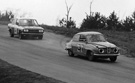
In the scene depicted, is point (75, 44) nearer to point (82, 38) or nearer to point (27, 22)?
point (82, 38)

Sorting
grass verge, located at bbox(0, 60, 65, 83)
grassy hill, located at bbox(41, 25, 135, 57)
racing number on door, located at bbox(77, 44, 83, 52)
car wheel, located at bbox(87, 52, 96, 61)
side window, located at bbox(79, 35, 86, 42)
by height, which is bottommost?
grassy hill, located at bbox(41, 25, 135, 57)

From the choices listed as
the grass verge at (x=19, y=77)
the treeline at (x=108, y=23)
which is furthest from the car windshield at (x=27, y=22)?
the grass verge at (x=19, y=77)

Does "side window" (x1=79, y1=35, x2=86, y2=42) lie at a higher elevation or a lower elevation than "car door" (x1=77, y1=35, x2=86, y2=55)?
higher

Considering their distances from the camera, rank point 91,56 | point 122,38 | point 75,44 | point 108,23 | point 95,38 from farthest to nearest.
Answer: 1. point 108,23
2. point 122,38
3. point 75,44
4. point 95,38
5. point 91,56

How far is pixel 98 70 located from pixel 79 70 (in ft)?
2.63

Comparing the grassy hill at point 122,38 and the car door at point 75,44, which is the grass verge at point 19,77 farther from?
the grassy hill at point 122,38

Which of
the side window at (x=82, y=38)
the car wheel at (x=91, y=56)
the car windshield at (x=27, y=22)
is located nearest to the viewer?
the car wheel at (x=91, y=56)

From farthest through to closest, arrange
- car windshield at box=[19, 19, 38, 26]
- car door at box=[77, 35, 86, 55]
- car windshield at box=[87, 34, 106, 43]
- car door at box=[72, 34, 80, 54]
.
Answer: car windshield at box=[19, 19, 38, 26] → car door at box=[72, 34, 80, 54] → car door at box=[77, 35, 86, 55] → car windshield at box=[87, 34, 106, 43]

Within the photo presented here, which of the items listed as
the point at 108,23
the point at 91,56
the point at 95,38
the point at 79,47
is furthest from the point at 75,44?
the point at 108,23

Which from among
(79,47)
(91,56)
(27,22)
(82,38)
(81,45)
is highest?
(27,22)

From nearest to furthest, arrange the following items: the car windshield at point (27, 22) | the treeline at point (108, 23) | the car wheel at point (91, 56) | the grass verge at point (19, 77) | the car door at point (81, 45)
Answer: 1. the grass verge at point (19, 77)
2. the car wheel at point (91, 56)
3. the car door at point (81, 45)
4. the car windshield at point (27, 22)
5. the treeline at point (108, 23)

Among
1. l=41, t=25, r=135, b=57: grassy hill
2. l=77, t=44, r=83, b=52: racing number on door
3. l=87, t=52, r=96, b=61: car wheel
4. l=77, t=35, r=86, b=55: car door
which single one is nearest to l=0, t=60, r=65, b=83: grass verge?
l=87, t=52, r=96, b=61: car wheel

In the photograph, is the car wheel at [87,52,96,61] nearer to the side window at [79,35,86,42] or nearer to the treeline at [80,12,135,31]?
the side window at [79,35,86,42]

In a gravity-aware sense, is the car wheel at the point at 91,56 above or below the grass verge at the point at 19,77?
below
